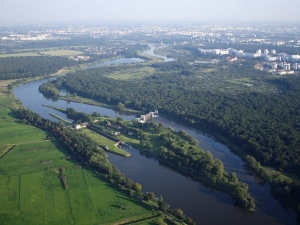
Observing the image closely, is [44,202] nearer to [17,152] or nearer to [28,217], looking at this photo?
[28,217]

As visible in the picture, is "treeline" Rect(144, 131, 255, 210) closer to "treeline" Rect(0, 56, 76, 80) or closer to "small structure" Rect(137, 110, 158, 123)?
"small structure" Rect(137, 110, 158, 123)

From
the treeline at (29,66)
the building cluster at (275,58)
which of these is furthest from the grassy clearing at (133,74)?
the building cluster at (275,58)

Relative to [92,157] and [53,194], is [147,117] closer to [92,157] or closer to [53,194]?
[92,157]

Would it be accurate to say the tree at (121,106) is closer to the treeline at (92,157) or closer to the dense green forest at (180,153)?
the dense green forest at (180,153)

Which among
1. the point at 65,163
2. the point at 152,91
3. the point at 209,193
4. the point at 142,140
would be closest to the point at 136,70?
the point at 152,91

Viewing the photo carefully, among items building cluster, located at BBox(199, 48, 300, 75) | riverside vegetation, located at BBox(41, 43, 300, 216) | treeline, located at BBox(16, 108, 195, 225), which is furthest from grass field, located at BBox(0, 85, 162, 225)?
building cluster, located at BBox(199, 48, 300, 75)

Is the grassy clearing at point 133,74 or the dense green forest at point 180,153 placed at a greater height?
the grassy clearing at point 133,74
